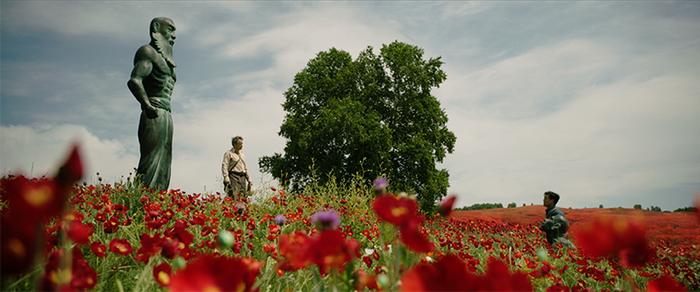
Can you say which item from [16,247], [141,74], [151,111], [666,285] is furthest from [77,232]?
[141,74]

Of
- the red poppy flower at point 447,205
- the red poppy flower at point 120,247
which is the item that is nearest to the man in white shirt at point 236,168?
the red poppy flower at point 120,247

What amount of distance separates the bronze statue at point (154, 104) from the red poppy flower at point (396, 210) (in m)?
6.70

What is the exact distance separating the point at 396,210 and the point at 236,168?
347 inches

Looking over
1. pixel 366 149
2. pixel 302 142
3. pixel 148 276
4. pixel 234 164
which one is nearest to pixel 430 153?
pixel 366 149

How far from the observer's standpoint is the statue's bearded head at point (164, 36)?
24.2 ft

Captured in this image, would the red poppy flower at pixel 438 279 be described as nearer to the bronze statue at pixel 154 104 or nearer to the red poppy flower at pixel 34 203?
the red poppy flower at pixel 34 203

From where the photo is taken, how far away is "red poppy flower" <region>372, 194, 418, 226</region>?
0.96m

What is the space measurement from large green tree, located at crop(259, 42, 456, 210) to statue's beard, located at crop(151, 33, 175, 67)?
10.9m

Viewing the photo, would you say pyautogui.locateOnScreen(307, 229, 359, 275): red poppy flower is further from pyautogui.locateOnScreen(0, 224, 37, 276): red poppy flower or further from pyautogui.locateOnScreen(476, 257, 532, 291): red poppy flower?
pyautogui.locateOnScreen(0, 224, 37, 276): red poppy flower

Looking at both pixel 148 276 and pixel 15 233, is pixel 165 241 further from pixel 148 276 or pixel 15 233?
pixel 15 233

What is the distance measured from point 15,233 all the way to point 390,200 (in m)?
0.68

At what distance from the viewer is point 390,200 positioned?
988 millimetres

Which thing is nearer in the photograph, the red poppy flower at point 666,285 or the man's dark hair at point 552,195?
the red poppy flower at point 666,285

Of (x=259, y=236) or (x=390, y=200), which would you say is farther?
(x=259, y=236)
